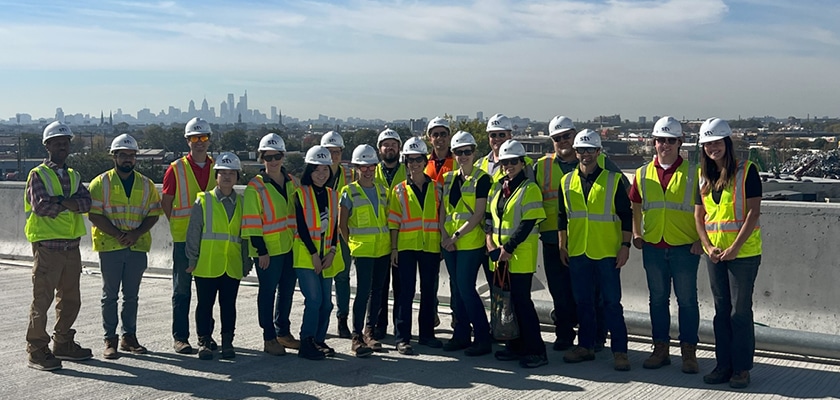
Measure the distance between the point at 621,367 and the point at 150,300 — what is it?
19.0 ft

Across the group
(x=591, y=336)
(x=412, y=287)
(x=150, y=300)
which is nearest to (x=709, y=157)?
(x=591, y=336)

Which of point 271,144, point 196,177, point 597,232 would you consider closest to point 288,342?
point 196,177

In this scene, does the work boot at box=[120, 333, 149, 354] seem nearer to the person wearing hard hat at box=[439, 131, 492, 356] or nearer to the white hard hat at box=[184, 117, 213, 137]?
the white hard hat at box=[184, 117, 213, 137]

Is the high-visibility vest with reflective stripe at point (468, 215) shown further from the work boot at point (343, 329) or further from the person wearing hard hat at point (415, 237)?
the work boot at point (343, 329)

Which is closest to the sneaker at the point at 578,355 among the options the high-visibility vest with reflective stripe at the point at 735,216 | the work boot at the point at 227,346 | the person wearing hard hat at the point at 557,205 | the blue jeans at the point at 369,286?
the person wearing hard hat at the point at 557,205

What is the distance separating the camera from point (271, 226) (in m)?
7.30

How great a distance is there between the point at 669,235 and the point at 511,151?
144 centimetres

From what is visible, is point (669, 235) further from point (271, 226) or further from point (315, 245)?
point (271, 226)

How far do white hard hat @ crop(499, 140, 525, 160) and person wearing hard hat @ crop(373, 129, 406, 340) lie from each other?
1408 millimetres

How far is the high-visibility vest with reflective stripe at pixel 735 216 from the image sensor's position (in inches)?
246

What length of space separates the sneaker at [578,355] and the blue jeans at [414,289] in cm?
136

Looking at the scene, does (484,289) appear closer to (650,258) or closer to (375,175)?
(375,175)

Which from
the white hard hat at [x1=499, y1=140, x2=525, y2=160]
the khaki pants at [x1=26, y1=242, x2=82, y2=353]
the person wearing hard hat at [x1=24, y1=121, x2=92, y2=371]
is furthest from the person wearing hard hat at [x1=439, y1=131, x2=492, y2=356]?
the khaki pants at [x1=26, y1=242, x2=82, y2=353]

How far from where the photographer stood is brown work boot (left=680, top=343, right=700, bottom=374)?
6.73m
